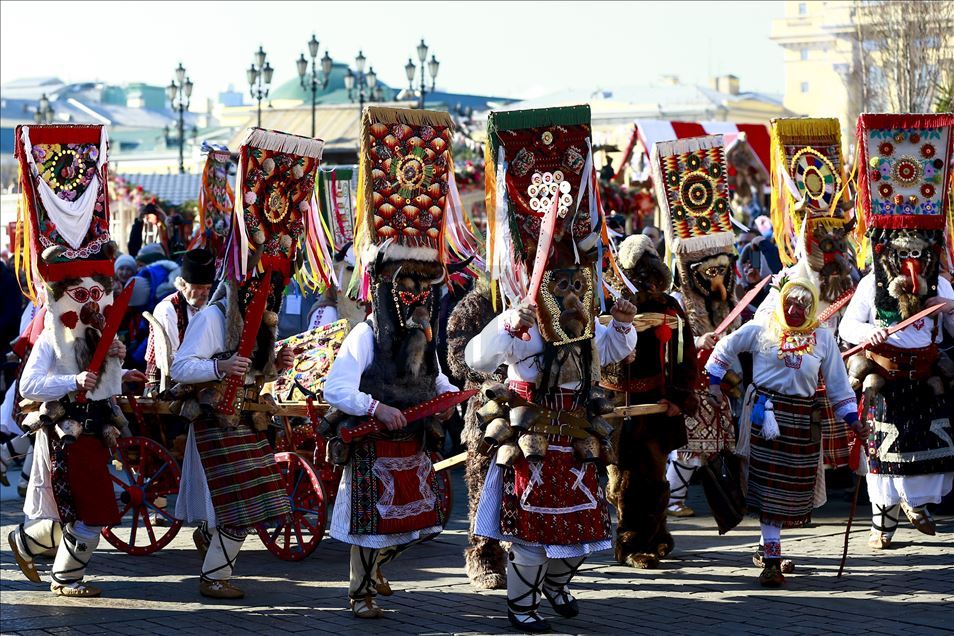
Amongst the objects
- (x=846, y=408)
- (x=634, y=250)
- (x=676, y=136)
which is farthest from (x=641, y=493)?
(x=676, y=136)

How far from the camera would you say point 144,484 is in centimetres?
964

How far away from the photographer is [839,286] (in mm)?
9508

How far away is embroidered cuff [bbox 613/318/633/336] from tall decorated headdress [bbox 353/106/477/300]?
930mm

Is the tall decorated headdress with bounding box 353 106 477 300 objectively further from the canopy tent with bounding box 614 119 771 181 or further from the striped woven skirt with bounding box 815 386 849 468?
the canopy tent with bounding box 614 119 771 181

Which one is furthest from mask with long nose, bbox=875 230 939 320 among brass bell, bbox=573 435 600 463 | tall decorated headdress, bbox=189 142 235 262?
tall decorated headdress, bbox=189 142 235 262

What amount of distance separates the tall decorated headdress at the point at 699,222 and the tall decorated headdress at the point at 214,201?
→ 3197 mm

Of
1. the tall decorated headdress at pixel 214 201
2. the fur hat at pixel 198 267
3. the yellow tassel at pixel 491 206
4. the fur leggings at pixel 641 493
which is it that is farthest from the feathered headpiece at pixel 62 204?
the fur leggings at pixel 641 493

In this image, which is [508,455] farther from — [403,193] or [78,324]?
[78,324]

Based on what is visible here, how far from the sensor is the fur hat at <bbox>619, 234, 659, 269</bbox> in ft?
29.4

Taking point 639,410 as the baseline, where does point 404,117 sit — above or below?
above

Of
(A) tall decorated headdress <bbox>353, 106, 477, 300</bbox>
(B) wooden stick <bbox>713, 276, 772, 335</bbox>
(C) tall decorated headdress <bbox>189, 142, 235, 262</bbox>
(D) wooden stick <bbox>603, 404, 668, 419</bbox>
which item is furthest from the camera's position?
(C) tall decorated headdress <bbox>189, 142, 235, 262</bbox>

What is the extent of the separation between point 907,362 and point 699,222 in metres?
1.66

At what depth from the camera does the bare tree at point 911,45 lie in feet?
87.6

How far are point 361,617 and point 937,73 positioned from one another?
71.0 feet
